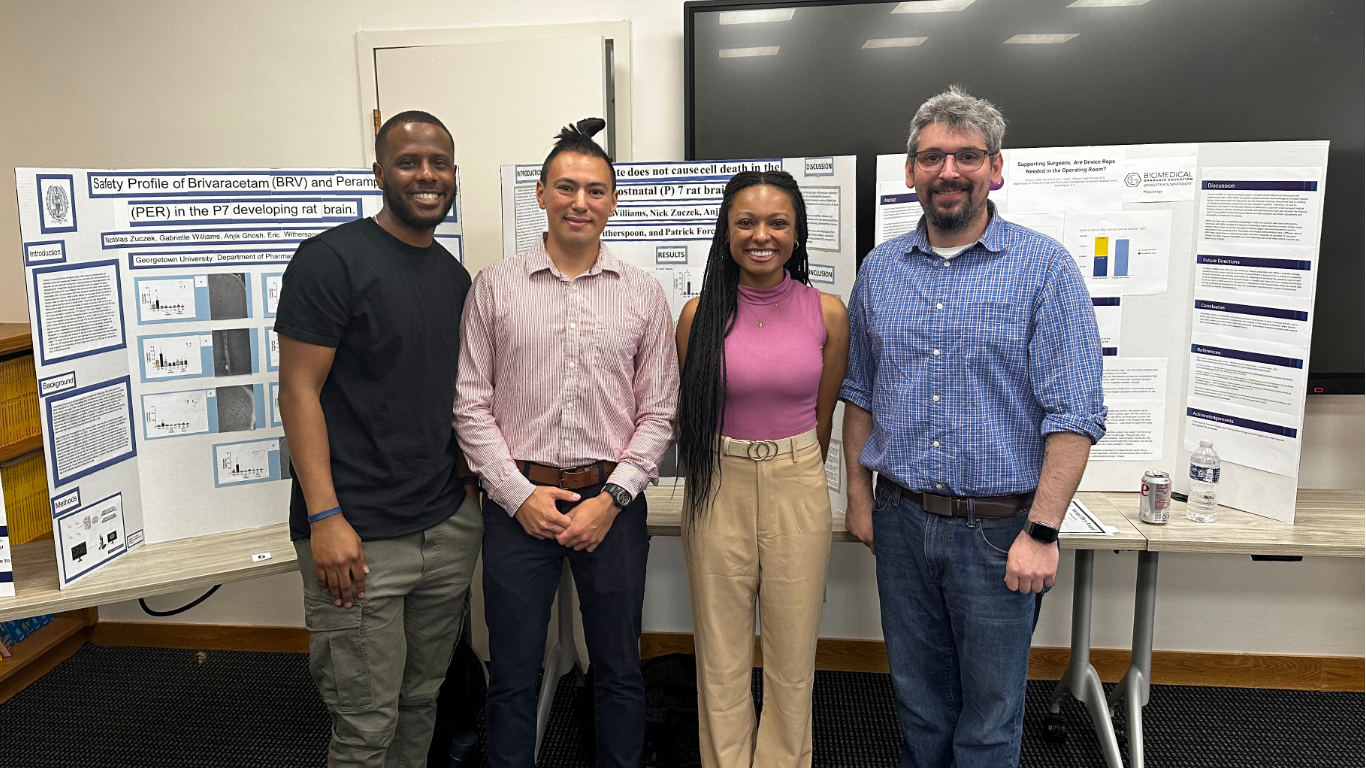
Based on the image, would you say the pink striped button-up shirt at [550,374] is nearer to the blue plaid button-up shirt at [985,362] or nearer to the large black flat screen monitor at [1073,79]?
the blue plaid button-up shirt at [985,362]

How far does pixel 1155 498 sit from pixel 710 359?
128 cm

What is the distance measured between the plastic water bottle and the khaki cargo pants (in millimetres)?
1889

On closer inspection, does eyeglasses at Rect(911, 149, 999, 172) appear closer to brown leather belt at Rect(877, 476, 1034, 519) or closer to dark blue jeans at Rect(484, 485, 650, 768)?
brown leather belt at Rect(877, 476, 1034, 519)

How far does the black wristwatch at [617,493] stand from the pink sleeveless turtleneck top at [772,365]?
0.27m

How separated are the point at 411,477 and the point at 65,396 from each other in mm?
868

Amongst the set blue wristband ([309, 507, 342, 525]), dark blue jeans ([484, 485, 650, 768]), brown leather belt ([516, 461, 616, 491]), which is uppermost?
brown leather belt ([516, 461, 616, 491])

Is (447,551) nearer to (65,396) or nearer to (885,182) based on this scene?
(65,396)

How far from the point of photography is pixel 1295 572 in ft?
9.52

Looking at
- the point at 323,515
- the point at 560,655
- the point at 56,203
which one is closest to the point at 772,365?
the point at 323,515

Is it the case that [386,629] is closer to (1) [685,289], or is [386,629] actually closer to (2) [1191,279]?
(1) [685,289]

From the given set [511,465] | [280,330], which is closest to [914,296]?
[511,465]

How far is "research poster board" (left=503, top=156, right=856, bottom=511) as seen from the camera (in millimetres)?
2365

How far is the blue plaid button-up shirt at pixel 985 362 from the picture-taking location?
5.52ft

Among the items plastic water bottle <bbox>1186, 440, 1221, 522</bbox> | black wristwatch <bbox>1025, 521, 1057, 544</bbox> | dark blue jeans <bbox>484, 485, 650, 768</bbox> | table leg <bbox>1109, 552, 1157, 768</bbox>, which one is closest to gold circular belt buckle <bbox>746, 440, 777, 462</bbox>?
dark blue jeans <bbox>484, 485, 650, 768</bbox>
